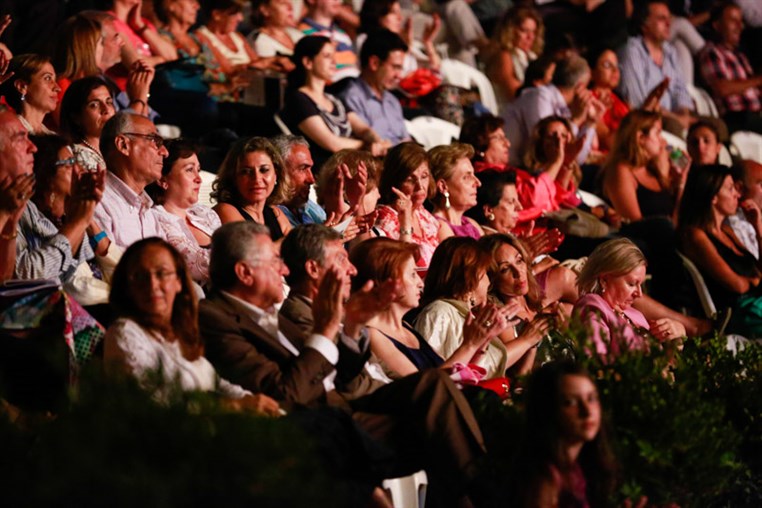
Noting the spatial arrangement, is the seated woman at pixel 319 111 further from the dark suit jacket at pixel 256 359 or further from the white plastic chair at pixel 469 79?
the dark suit jacket at pixel 256 359

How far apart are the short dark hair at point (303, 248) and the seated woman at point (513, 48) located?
217 inches

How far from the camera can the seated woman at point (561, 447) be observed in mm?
4258

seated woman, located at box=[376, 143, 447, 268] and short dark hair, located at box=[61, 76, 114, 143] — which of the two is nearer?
short dark hair, located at box=[61, 76, 114, 143]

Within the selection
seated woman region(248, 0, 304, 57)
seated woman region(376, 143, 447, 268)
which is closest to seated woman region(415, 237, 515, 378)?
seated woman region(376, 143, 447, 268)

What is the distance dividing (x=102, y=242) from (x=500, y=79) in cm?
567

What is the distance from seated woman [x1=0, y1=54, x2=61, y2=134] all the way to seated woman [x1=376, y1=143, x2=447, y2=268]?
5.11 ft

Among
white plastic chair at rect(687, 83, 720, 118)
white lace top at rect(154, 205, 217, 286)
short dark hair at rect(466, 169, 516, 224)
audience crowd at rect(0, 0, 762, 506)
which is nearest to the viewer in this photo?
audience crowd at rect(0, 0, 762, 506)

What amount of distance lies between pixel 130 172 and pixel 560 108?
4.50 meters

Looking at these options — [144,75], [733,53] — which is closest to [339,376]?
[144,75]

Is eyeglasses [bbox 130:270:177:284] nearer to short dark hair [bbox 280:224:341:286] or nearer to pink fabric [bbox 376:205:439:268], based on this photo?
short dark hair [bbox 280:224:341:286]

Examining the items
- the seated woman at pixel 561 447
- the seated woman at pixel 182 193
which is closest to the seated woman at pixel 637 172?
the seated woman at pixel 182 193

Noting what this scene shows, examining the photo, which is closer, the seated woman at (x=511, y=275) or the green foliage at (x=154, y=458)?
the green foliage at (x=154, y=458)

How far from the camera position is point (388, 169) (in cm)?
699

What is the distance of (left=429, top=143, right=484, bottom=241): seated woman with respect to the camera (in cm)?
738
